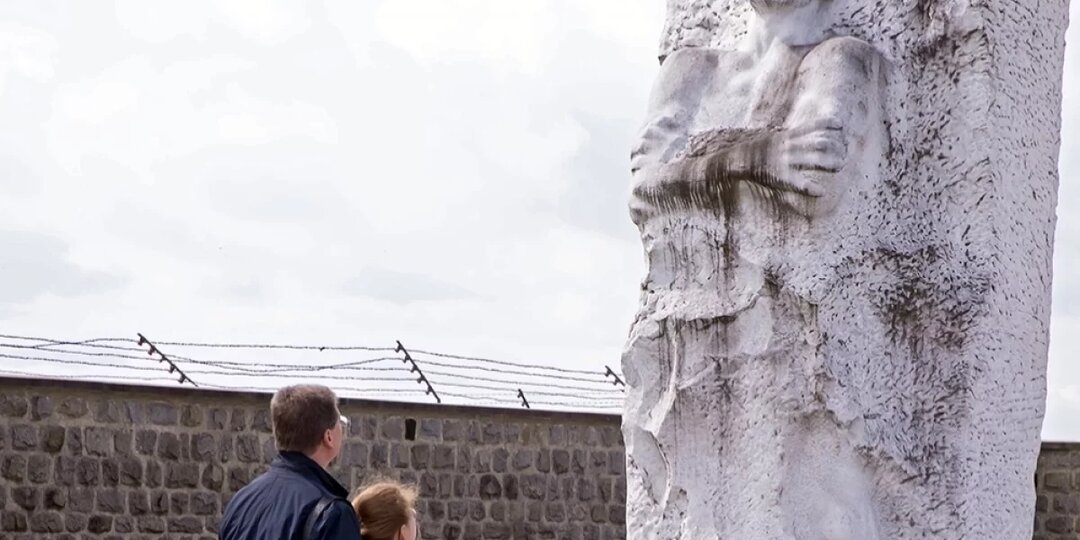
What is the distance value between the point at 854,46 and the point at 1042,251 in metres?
0.60

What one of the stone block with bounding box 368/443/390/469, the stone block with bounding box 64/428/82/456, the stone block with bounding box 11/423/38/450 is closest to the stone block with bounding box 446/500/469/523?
the stone block with bounding box 368/443/390/469

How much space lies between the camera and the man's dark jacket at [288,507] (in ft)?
11.9

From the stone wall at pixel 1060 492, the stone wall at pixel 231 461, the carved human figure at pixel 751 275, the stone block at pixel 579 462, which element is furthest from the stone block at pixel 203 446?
the carved human figure at pixel 751 275

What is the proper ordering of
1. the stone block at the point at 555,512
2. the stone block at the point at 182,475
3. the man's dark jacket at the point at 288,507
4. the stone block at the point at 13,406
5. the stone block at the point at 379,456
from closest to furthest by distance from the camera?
the man's dark jacket at the point at 288,507 → the stone block at the point at 13,406 → the stone block at the point at 182,475 → the stone block at the point at 379,456 → the stone block at the point at 555,512

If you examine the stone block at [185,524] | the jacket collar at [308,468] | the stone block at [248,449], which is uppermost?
the stone block at [248,449]

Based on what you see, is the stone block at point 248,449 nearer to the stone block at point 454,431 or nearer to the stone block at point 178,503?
the stone block at point 178,503

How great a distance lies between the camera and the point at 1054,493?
15.0 metres

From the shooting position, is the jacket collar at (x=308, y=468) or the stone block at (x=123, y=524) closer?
the jacket collar at (x=308, y=468)

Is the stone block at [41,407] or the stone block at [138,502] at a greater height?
the stone block at [41,407]

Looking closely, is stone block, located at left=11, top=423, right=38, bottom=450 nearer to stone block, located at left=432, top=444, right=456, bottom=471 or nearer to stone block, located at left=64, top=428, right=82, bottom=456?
stone block, located at left=64, top=428, right=82, bottom=456

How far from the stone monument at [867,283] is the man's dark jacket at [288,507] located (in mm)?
751

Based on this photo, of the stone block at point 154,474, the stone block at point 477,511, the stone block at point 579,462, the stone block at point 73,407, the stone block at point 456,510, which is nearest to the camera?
the stone block at point 73,407

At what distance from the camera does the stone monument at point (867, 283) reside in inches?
150

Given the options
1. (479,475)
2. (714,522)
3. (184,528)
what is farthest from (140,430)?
(714,522)
